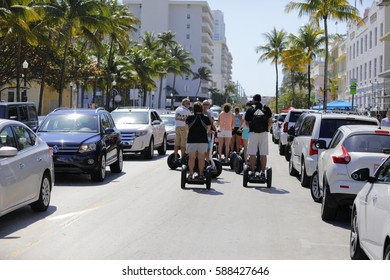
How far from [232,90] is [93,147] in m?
185

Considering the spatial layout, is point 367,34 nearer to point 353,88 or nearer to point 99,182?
point 353,88

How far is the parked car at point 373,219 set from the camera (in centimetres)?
536

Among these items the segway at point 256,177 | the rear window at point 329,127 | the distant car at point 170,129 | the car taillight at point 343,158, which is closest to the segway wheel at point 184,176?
the segway at point 256,177

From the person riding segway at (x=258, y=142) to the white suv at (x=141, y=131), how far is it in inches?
306

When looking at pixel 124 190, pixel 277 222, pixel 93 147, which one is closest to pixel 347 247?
pixel 277 222

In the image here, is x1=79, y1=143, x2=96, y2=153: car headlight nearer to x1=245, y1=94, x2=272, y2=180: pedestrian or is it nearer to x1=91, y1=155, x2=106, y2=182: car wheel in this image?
x1=91, y1=155, x2=106, y2=182: car wheel

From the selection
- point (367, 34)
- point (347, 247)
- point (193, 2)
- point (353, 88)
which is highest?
point (193, 2)

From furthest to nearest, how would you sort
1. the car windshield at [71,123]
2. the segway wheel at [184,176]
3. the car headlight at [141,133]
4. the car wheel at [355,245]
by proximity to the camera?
the car headlight at [141,133], the car windshield at [71,123], the segway wheel at [184,176], the car wheel at [355,245]

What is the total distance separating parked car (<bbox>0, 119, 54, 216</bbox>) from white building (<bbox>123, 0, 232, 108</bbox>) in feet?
374

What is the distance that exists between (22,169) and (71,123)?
6511mm

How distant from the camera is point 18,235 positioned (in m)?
8.23

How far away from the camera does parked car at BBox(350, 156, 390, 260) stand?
5.36m

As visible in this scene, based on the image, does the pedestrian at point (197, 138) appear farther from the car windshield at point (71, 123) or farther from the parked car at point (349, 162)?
the parked car at point (349, 162)
